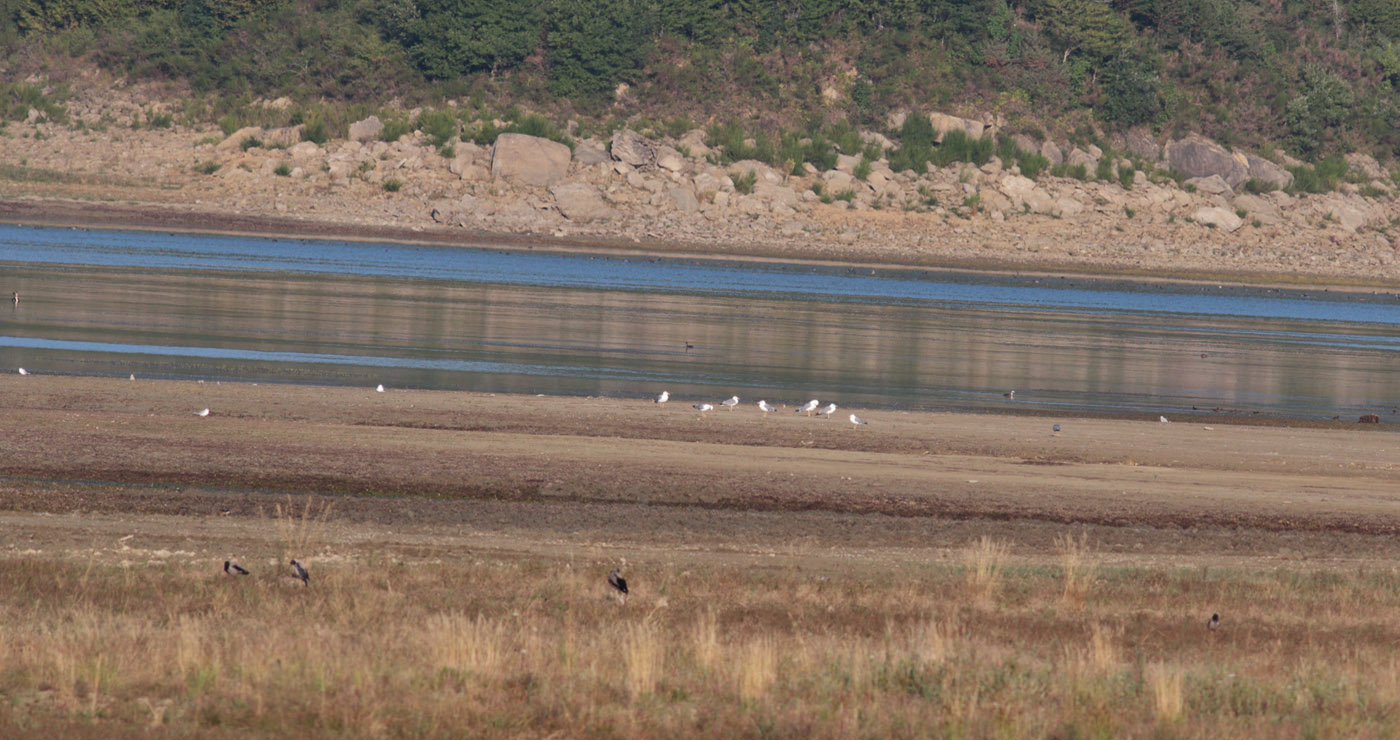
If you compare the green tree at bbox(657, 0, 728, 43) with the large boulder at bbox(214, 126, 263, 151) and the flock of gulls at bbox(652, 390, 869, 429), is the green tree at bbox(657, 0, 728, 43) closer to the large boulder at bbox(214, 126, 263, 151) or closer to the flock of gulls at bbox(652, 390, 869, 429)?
the large boulder at bbox(214, 126, 263, 151)

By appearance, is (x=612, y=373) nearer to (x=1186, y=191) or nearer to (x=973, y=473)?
(x=973, y=473)

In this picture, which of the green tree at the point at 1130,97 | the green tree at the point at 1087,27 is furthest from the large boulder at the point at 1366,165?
the green tree at the point at 1087,27

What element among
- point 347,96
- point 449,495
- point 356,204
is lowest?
point 449,495

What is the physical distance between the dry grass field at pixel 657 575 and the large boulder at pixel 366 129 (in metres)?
59.4

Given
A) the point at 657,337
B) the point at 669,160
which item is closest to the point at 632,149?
the point at 669,160

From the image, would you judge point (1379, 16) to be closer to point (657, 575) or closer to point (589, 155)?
point (589, 155)

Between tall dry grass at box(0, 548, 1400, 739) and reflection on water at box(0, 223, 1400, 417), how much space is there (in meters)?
15.5

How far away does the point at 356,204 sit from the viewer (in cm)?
7731

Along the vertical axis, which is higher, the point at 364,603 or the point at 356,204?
the point at 356,204

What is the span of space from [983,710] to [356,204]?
70848 mm

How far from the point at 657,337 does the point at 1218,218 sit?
59581 millimetres

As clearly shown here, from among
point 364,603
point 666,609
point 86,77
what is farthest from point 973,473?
point 86,77

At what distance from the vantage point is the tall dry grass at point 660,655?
964 centimetres

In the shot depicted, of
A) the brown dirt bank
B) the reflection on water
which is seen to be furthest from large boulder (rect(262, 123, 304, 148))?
the brown dirt bank
